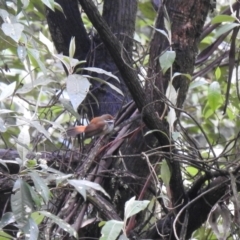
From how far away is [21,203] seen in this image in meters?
1.08

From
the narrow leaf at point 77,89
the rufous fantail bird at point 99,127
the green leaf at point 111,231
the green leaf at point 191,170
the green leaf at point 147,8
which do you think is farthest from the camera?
the green leaf at point 147,8

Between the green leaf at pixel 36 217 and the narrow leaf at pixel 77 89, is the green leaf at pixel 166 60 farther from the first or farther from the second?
the green leaf at pixel 36 217

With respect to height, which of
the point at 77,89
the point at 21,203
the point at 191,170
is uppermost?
the point at 77,89

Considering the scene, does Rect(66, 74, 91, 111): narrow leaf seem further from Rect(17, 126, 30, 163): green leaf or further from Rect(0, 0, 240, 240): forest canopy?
Rect(17, 126, 30, 163): green leaf

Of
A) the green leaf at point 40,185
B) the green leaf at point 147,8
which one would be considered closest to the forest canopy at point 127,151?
the green leaf at point 40,185

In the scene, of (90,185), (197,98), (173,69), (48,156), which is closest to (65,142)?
(48,156)

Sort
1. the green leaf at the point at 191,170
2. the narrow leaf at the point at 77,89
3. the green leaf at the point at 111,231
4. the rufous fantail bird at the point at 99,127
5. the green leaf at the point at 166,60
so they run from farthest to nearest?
the green leaf at the point at 191,170 < the rufous fantail bird at the point at 99,127 < the green leaf at the point at 166,60 < the narrow leaf at the point at 77,89 < the green leaf at the point at 111,231

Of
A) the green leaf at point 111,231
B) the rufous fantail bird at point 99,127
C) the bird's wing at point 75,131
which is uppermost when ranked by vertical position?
the rufous fantail bird at point 99,127

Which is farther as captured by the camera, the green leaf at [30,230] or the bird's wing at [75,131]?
the bird's wing at [75,131]

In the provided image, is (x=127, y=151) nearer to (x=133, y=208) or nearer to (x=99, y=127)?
(x=99, y=127)

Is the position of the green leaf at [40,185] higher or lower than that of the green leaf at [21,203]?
higher

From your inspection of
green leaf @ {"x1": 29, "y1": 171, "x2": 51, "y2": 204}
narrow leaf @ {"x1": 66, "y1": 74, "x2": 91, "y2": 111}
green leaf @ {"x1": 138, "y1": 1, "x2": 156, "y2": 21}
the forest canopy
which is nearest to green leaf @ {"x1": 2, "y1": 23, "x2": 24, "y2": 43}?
the forest canopy

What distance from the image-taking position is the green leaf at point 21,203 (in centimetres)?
108


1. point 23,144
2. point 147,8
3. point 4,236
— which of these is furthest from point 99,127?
point 147,8
